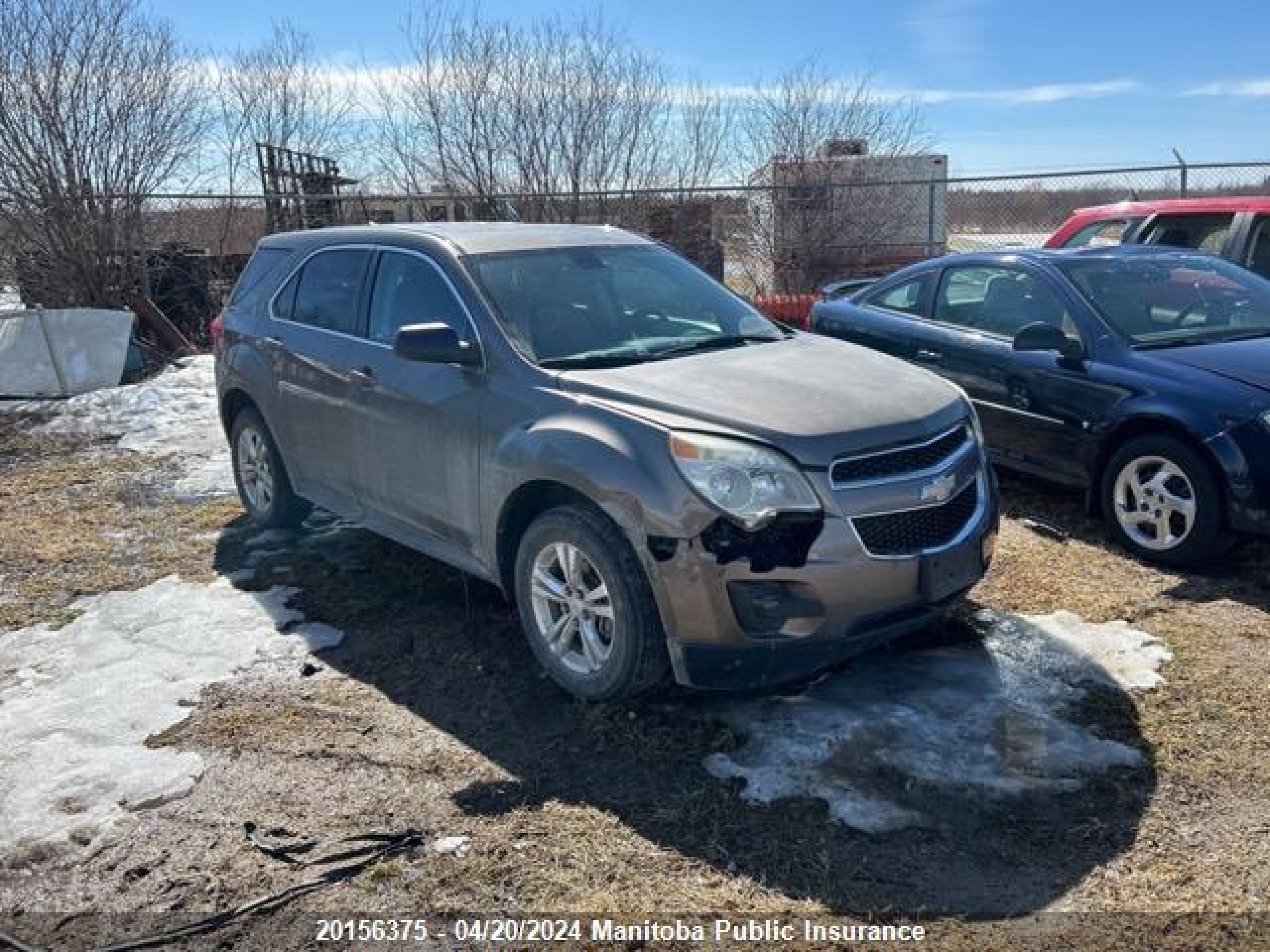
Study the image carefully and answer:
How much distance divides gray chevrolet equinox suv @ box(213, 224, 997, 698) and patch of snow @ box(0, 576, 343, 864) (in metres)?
0.75

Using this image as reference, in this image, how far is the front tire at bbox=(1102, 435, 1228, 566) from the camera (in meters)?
5.00

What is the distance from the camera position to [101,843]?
3266 mm

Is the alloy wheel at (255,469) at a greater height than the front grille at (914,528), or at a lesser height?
lesser

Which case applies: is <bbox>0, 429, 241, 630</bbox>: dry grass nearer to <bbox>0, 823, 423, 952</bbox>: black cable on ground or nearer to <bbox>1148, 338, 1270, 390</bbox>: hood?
<bbox>0, 823, 423, 952</bbox>: black cable on ground

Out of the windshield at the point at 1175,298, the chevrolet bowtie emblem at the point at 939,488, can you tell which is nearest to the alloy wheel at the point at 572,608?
the chevrolet bowtie emblem at the point at 939,488

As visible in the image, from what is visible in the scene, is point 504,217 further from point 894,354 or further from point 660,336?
point 660,336

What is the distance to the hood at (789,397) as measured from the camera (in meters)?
3.60

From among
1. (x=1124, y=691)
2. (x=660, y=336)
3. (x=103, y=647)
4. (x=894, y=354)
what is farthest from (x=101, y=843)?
(x=894, y=354)

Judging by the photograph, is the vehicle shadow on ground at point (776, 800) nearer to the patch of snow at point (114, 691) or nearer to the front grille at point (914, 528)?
the patch of snow at point (114, 691)

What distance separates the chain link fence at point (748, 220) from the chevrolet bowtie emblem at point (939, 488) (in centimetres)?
1039

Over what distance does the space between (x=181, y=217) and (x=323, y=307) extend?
10.0 metres

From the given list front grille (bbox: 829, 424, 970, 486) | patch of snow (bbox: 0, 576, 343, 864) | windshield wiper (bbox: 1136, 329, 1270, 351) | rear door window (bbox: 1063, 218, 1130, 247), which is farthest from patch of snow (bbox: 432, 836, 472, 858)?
rear door window (bbox: 1063, 218, 1130, 247)

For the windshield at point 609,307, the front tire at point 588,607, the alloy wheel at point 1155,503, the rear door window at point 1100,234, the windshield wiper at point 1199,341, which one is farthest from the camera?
the rear door window at point 1100,234

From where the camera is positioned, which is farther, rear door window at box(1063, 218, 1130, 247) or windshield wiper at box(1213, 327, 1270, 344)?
rear door window at box(1063, 218, 1130, 247)
